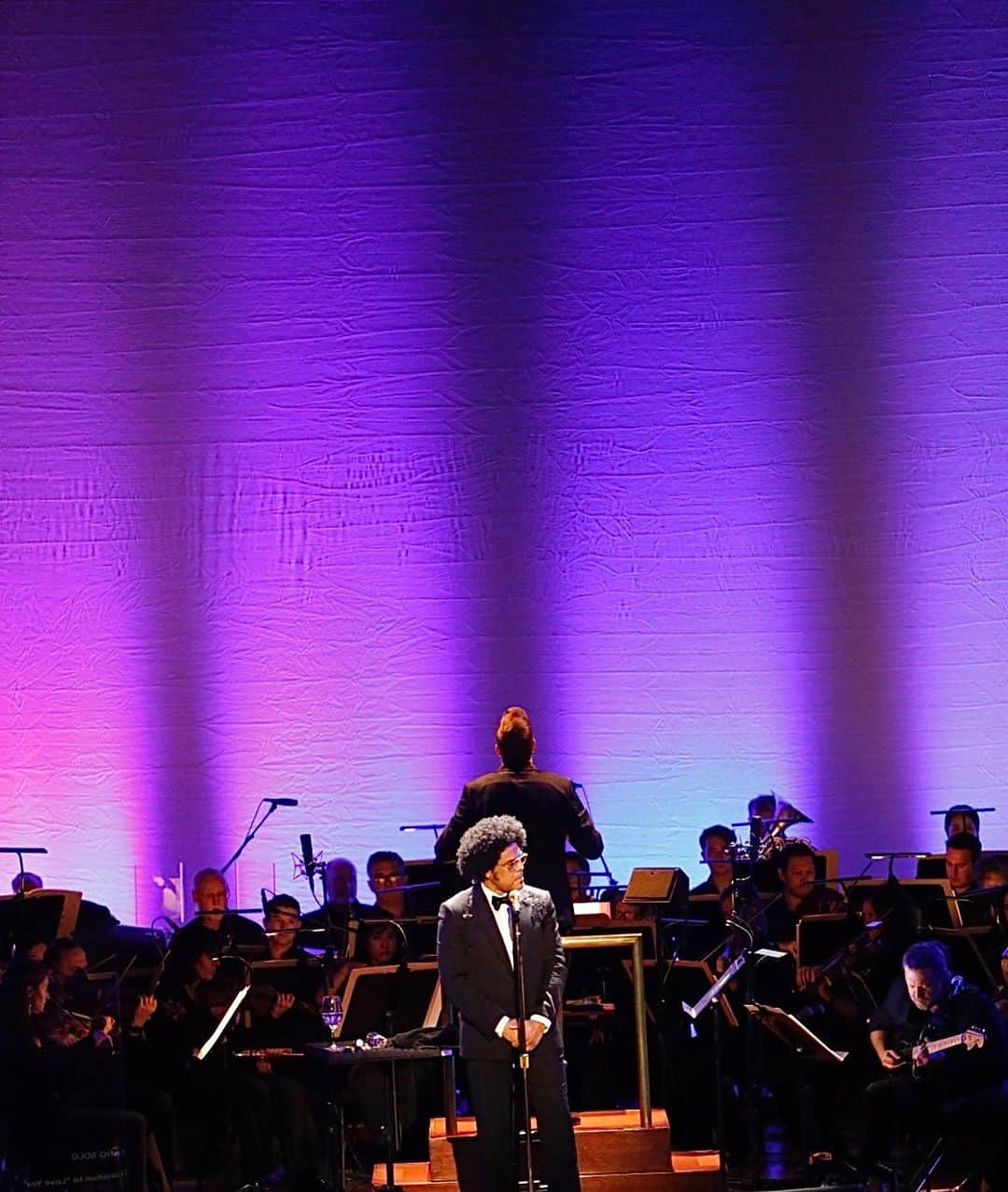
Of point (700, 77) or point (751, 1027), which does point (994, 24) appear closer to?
point (700, 77)

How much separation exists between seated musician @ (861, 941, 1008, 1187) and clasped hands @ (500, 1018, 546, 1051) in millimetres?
1751

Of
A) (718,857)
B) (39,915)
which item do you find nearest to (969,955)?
(718,857)

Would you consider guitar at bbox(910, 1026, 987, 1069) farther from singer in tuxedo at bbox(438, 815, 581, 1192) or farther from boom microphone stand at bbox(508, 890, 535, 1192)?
boom microphone stand at bbox(508, 890, 535, 1192)

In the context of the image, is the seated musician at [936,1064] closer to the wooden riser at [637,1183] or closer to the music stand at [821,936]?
the music stand at [821,936]

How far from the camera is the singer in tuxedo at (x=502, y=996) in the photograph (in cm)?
579

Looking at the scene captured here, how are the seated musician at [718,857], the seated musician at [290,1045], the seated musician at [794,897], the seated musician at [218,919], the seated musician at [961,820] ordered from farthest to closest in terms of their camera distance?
the seated musician at [961,820] → the seated musician at [718,857] → the seated musician at [218,919] → the seated musician at [794,897] → the seated musician at [290,1045]

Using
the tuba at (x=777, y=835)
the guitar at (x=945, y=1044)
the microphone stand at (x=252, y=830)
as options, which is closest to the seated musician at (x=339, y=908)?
the microphone stand at (x=252, y=830)

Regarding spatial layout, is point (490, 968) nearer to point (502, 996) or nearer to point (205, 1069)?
point (502, 996)

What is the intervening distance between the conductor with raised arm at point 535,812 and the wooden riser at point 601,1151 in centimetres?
70

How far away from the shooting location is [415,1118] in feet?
25.2

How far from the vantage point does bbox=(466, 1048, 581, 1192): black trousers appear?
5.78 metres

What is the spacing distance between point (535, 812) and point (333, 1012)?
126cm

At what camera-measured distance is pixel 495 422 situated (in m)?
10.1

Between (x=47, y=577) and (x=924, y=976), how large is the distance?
5.16m
